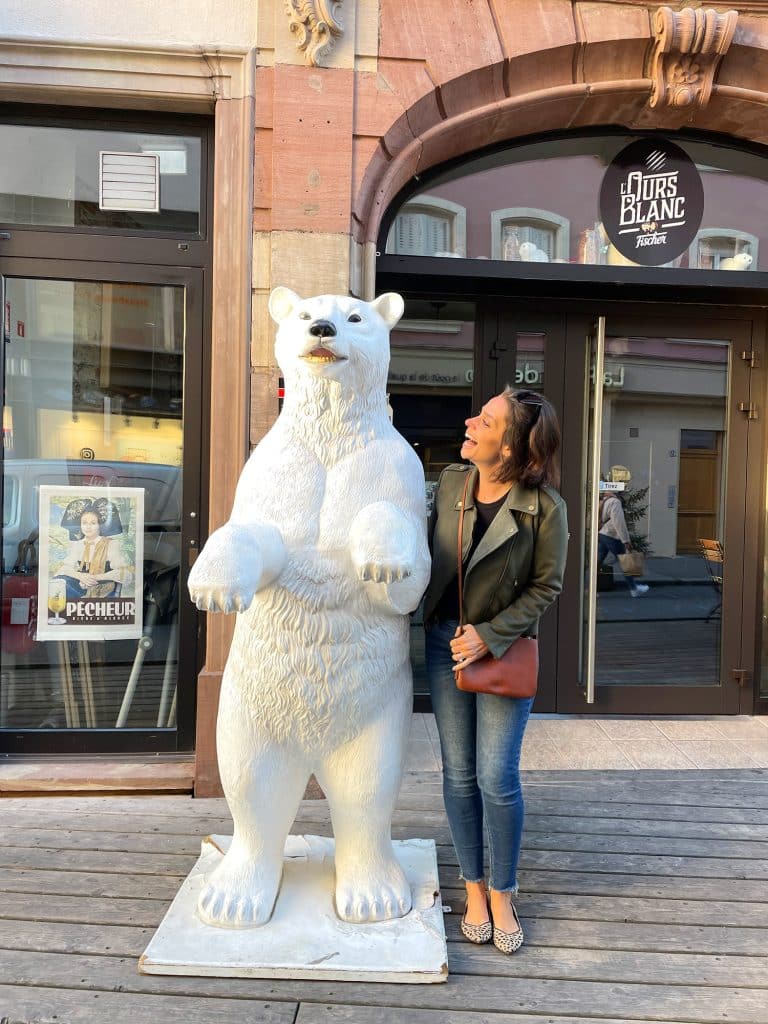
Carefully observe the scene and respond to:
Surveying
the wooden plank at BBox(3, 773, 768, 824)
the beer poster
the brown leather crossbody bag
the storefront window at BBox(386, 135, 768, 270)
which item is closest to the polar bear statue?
the brown leather crossbody bag

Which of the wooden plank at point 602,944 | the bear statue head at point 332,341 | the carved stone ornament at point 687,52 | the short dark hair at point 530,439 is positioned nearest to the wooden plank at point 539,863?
the wooden plank at point 602,944

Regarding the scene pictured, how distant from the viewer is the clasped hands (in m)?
2.07

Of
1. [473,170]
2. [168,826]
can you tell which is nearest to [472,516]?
[168,826]

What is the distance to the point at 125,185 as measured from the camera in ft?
11.5

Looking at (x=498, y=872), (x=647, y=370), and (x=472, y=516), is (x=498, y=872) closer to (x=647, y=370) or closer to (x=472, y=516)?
(x=472, y=516)

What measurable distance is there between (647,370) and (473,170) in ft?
4.90

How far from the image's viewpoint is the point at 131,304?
3.57 m

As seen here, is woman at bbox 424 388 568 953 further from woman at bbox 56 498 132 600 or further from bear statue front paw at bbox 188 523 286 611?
woman at bbox 56 498 132 600

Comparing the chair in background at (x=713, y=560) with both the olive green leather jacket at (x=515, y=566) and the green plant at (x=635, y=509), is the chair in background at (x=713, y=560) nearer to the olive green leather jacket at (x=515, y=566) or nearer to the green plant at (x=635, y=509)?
the green plant at (x=635, y=509)

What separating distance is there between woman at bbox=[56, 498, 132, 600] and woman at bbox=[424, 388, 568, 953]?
1950 mm

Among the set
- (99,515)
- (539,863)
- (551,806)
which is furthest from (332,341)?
(551,806)

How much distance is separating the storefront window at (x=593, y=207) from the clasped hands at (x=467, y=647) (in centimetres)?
262

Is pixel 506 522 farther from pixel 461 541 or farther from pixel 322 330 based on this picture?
pixel 322 330

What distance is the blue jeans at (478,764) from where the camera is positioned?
2.14 metres
